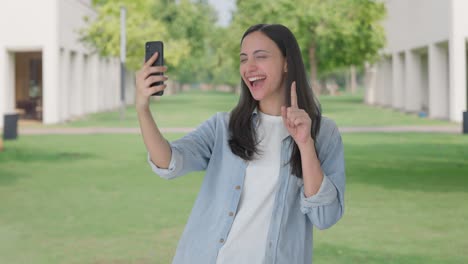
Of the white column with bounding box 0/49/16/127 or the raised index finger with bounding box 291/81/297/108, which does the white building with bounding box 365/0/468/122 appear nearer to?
the white column with bounding box 0/49/16/127

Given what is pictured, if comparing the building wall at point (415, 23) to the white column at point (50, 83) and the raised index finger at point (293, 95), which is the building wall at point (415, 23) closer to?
the white column at point (50, 83)

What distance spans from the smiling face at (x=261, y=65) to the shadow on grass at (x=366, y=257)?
4.87m

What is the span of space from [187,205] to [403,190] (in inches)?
135

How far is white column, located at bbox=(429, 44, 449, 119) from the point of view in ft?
121

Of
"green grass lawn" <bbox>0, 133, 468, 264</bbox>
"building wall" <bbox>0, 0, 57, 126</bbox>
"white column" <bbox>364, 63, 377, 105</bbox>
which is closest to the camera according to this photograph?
"green grass lawn" <bbox>0, 133, 468, 264</bbox>

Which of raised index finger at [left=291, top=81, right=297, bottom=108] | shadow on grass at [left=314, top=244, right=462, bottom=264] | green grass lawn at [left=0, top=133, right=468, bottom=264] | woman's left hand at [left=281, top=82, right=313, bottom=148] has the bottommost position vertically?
shadow on grass at [left=314, top=244, right=462, bottom=264]

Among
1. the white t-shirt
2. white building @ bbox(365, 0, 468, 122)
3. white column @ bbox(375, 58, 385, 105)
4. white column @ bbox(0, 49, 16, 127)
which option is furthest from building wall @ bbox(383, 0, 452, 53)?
the white t-shirt

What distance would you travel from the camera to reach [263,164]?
125 inches

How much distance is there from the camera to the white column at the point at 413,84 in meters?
43.7

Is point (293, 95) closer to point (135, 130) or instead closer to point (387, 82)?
point (135, 130)

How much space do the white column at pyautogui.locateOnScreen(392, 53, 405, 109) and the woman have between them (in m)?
44.9

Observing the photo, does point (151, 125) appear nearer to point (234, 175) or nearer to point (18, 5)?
point (234, 175)

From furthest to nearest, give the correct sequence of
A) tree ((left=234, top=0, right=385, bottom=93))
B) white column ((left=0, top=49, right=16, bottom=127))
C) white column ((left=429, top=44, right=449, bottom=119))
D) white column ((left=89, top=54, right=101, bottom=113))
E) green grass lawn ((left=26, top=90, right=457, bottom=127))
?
white column ((left=89, top=54, right=101, bottom=113))
tree ((left=234, top=0, right=385, bottom=93))
white column ((left=429, top=44, right=449, bottom=119))
white column ((left=0, top=49, right=16, bottom=127))
green grass lawn ((left=26, top=90, right=457, bottom=127))

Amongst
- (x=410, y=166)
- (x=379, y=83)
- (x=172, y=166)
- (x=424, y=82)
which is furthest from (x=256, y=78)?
(x=379, y=83)
